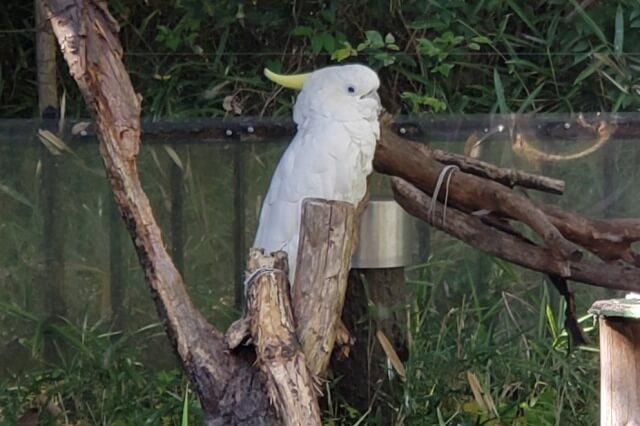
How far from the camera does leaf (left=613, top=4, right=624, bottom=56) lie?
136 inches

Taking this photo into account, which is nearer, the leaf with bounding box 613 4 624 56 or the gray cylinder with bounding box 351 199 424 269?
the gray cylinder with bounding box 351 199 424 269

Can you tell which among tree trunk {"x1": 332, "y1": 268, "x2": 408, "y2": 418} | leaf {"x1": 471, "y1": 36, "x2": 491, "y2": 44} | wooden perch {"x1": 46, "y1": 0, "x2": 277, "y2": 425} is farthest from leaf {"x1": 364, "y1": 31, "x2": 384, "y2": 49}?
wooden perch {"x1": 46, "y1": 0, "x2": 277, "y2": 425}

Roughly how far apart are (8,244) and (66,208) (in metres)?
0.18

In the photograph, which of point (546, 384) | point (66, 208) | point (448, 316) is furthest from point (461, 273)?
point (66, 208)

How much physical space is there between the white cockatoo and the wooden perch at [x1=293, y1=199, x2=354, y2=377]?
0.51 m

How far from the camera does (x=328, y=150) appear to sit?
2.38 metres

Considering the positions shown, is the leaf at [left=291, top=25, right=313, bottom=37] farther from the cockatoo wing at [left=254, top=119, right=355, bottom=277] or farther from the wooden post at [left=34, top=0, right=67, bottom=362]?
the cockatoo wing at [left=254, top=119, right=355, bottom=277]

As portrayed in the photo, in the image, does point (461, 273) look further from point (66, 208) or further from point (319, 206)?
point (319, 206)

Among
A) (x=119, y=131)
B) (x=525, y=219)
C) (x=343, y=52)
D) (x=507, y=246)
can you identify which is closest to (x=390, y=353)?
(x=507, y=246)

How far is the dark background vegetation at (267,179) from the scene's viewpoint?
2764mm

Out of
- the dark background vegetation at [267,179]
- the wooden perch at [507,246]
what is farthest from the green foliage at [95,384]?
the wooden perch at [507,246]

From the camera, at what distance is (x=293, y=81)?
2.48 metres

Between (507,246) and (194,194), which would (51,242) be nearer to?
(194,194)

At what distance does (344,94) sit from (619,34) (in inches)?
55.8
